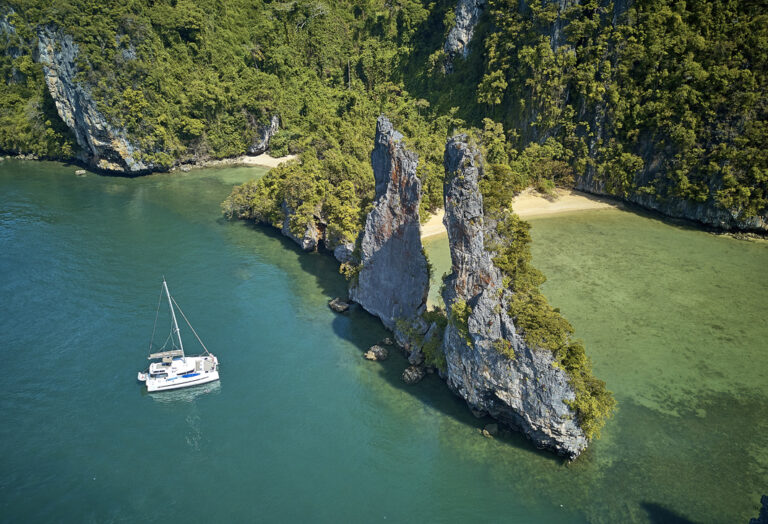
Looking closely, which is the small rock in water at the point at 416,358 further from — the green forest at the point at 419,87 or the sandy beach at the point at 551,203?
the sandy beach at the point at 551,203

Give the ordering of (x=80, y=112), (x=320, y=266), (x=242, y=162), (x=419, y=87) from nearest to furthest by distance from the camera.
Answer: (x=320, y=266), (x=80, y=112), (x=419, y=87), (x=242, y=162)

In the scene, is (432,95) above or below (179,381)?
above

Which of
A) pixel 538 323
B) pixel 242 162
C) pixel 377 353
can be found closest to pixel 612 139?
pixel 538 323

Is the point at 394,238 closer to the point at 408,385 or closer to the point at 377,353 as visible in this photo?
the point at 377,353

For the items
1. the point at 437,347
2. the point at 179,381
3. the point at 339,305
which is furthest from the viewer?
the point at 339,305

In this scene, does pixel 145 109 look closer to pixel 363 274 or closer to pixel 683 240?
pixel 363 274

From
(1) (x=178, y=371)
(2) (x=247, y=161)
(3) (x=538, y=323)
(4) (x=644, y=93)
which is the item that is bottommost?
(1) (x=178, y=371)

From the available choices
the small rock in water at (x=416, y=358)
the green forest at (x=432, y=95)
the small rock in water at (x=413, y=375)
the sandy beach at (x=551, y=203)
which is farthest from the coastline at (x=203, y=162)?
the small rock in water at (x=413, y=375)
